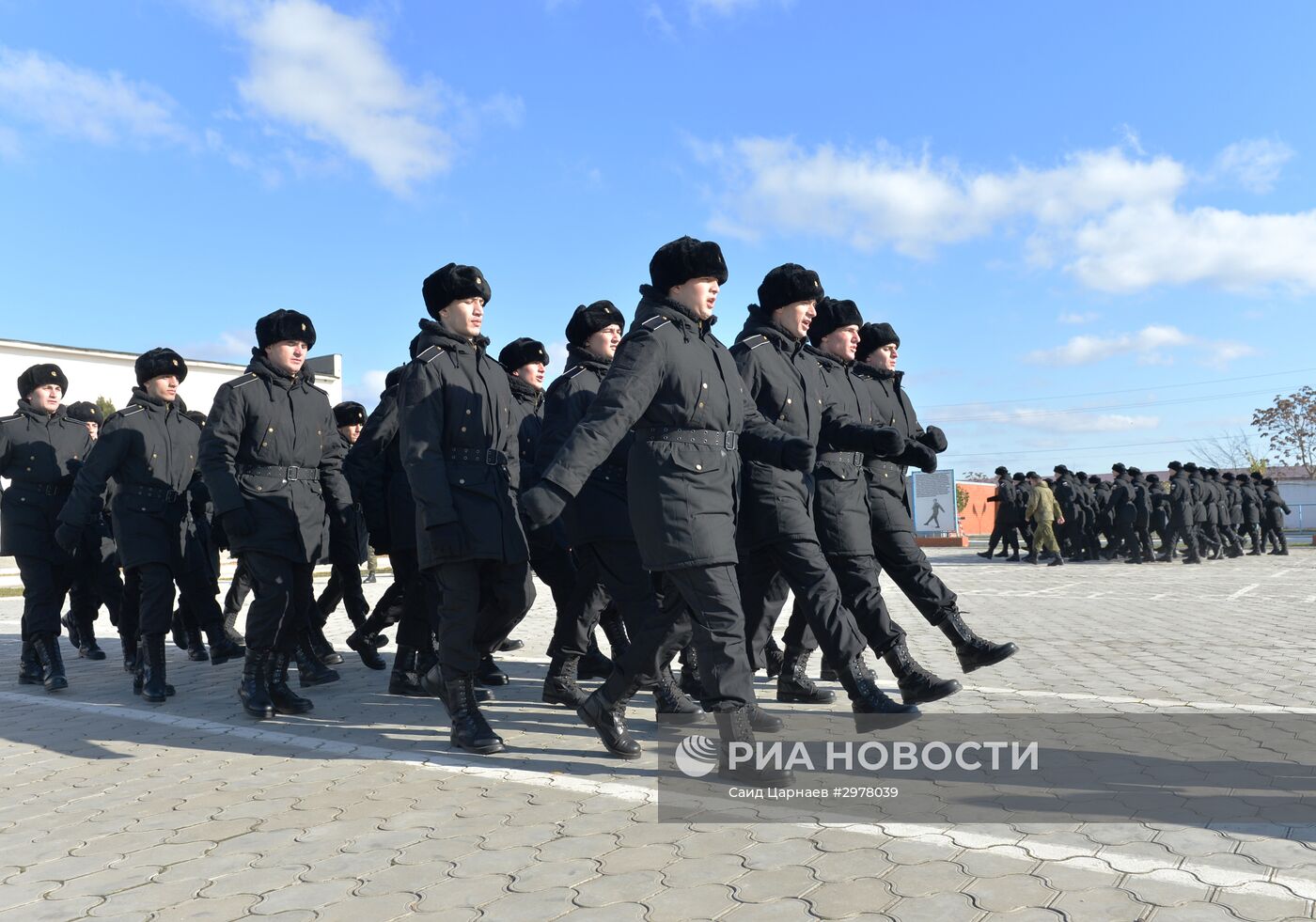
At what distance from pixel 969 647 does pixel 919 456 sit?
0.99 m

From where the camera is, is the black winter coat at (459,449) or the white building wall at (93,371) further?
the white building wall at (93,371)

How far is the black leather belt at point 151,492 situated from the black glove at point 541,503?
3782 millimetres

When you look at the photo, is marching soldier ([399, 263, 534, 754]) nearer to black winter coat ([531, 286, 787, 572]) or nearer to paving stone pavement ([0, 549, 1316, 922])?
paving stone pavement ([0, 549, 1316, 922])

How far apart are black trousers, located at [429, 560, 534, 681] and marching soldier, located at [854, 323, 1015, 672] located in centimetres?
188

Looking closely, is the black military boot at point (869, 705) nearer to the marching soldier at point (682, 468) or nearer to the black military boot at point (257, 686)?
the marching soldier at point (682, 468)

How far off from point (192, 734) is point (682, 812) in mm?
3030

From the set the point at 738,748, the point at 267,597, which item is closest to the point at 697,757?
the point at 738,748

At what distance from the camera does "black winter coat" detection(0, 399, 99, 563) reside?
7654mm

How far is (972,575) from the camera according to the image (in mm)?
19141

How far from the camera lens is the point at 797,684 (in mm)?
6039

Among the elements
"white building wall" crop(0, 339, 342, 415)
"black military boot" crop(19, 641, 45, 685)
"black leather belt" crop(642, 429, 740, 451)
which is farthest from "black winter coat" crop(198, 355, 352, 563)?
"white building wall" crop(0, 339, 342, 415)

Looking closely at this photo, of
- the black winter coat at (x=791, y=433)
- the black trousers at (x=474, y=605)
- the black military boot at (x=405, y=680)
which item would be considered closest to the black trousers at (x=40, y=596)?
the black military boot at (x=405, y=680)

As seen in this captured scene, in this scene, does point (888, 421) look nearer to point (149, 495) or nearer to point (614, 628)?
point (614, 628)

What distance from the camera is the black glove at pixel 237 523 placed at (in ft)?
19.0
